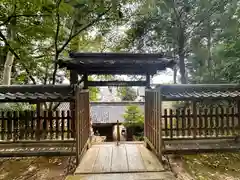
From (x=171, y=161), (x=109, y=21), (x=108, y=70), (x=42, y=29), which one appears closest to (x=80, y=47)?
(x=109, y=21)

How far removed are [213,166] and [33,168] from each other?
12.5 feet

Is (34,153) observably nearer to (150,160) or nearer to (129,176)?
(129,176)

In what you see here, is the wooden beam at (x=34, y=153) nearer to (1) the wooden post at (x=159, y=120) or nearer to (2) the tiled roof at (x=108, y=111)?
(1) the wooden post at (x=159, y=120)

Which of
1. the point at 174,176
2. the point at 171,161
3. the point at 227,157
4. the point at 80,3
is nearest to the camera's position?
the point at 174,176

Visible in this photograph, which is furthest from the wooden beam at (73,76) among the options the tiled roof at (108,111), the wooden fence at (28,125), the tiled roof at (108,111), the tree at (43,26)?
the tiled roof at (108,111)

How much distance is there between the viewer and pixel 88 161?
4.71 meters

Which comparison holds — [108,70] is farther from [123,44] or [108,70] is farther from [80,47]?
[123,44]

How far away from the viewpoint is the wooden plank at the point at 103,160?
4289 millimetres

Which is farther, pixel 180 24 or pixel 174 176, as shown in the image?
pixel 180 24

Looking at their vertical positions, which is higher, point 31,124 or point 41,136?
point 31,124

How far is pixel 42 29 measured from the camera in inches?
248

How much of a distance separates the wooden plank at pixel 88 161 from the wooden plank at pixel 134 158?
2.53 ft

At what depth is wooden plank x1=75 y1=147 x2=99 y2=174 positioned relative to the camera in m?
4.19

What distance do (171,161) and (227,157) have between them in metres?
1.43
